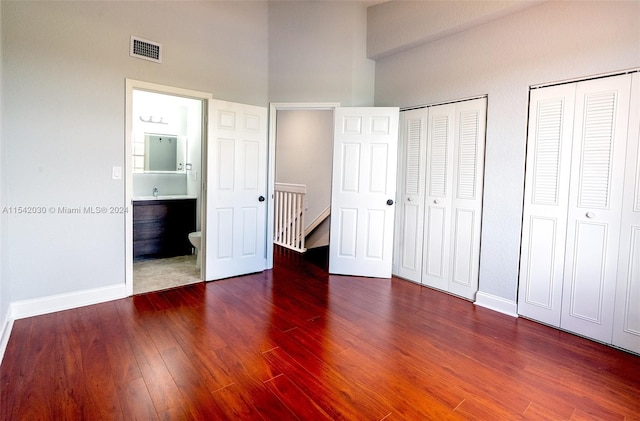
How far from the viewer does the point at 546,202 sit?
8.96 feet

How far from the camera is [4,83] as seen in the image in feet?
8.07

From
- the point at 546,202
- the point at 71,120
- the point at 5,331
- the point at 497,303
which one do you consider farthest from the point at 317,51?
the point at 5,331

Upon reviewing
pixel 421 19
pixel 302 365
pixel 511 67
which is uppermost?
pixel 421 19

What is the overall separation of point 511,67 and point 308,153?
137 inches

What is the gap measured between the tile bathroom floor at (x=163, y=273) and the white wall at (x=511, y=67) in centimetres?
318

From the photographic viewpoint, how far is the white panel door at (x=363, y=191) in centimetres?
379

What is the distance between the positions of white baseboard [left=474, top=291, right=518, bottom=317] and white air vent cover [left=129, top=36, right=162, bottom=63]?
3.88 m

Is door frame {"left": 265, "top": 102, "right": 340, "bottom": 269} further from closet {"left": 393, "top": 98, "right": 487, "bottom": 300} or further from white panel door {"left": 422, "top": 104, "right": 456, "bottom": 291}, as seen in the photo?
white panel door {"left": 422, "top": 104, "right": 456, "bottom": 291}

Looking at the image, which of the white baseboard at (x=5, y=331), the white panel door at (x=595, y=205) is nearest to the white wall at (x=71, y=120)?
the white baseboard at (x=5, y=331)

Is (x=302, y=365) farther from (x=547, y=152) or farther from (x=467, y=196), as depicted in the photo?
(x=547, y=152)

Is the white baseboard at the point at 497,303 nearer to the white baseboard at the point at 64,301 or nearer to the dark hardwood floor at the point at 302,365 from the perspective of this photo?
the dark hardwood floor at the point at 302,365

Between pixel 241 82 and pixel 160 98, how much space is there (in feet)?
5.27

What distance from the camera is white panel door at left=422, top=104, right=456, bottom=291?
3.42 meters

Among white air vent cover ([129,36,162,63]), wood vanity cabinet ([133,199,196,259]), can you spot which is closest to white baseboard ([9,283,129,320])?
wood vanity cabinet ([133,199,196,259])
